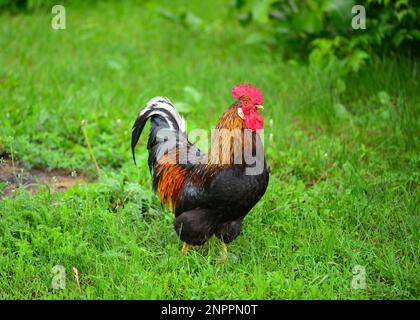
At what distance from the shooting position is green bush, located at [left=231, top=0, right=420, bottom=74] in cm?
615

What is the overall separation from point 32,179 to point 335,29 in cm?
439

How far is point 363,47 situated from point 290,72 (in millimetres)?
954

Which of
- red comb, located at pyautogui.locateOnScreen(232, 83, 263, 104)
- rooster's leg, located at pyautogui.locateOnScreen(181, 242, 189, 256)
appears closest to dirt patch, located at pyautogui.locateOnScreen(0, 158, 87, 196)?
rooster's leg, located at pyautogui.locateOnScreen(181, 242, 189, 256)

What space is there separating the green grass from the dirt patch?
0.11m

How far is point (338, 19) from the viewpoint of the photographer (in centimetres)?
648

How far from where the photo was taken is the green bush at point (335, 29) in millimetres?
6152

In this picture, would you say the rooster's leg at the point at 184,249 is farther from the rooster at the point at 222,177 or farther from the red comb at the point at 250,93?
the red comb at the point at 250,93

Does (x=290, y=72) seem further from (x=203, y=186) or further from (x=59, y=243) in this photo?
(x=59, y=243)

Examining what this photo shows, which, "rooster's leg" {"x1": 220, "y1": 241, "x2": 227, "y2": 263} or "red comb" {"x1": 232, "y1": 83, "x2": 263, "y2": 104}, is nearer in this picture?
"red comb" {"x1": 232, "y1": 83, "x2": 263, "y2": 104}

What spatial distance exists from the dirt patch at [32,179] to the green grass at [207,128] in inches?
4.3

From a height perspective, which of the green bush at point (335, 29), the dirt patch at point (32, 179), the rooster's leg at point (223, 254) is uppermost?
the green bush at point (335, 29)

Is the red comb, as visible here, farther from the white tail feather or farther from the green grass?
the green grass

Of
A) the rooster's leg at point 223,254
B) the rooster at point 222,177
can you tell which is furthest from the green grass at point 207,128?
the rooster at point 222,177
